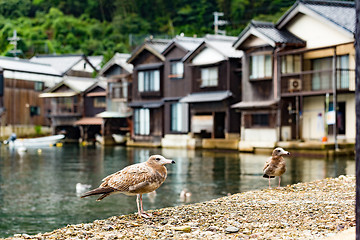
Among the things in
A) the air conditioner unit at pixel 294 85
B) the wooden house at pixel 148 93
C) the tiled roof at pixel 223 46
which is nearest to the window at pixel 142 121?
the wooden house at pixel 148 93

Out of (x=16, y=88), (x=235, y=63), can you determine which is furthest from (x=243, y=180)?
(x=16, y=88)

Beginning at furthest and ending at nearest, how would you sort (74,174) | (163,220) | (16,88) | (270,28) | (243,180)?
(16,88) → (270,28) → (74,174) → (243,180) → (163,220)

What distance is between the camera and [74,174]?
23.8 metres

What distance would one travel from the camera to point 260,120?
35.0m

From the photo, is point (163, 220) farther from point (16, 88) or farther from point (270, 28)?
point (16, 88)

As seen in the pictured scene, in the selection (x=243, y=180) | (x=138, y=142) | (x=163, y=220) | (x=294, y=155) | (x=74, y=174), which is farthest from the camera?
(x=138, y=142)

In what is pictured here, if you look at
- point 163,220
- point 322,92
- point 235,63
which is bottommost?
point 163,220

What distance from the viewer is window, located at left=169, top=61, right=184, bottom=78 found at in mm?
42513

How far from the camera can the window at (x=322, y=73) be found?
30931mm

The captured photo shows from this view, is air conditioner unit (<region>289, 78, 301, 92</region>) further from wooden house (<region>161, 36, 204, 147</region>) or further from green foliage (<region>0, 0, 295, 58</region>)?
green foliage (<region>0, 0, 295, 58</region>)

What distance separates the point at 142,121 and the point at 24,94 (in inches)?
645

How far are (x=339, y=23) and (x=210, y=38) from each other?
11699mm

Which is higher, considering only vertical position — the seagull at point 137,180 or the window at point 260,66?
the window at point 260,66

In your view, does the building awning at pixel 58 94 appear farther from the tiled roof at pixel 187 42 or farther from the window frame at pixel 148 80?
the tiled roof at pixel 187 42
